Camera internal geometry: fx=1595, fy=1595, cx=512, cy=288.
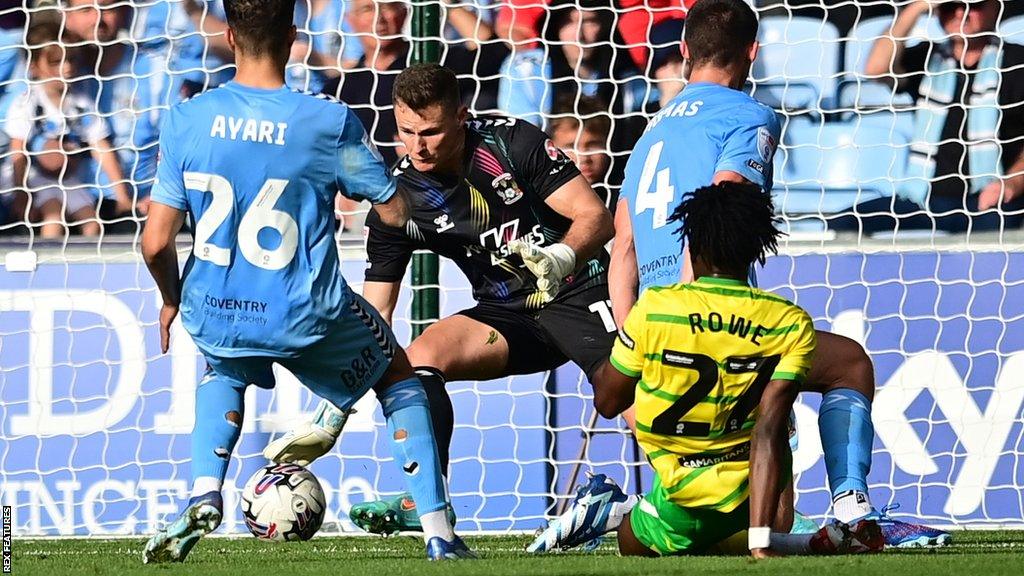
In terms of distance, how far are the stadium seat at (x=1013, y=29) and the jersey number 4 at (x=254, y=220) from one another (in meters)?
4.67

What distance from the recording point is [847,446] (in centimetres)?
477

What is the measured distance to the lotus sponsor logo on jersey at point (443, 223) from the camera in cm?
590

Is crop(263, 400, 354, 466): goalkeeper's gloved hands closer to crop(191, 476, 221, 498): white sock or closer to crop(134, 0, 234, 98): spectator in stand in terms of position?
crop(191, 476, 221, 498): white sock

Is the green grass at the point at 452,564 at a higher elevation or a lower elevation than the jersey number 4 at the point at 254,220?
lower

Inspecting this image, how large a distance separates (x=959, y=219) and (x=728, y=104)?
335cm

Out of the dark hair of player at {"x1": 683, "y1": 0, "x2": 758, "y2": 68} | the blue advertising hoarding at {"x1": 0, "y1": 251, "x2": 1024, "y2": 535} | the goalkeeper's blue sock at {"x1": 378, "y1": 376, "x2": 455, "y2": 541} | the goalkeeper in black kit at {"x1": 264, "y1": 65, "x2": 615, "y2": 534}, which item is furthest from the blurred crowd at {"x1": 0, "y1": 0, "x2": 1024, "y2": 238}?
the goalkeeper's blue sock at {"x1": 378, "y1": 376, "x2": 455, "y2": 541}

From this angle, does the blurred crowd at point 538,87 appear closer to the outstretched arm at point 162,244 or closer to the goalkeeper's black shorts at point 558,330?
the goalkeeper's black shorts at point 558,330

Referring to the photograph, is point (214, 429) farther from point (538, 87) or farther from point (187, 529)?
point (538, 87)

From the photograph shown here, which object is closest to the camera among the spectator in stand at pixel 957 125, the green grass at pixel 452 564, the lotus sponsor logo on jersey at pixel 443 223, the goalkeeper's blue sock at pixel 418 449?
the green grass at pixel 452 564

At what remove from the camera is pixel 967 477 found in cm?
714

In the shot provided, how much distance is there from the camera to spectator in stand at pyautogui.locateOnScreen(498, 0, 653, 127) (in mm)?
7973

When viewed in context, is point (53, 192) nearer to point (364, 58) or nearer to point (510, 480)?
point (364, 58)

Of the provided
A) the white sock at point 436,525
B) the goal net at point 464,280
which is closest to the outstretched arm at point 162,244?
the white sock at point 436,525

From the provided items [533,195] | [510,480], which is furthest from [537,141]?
[510,480]
